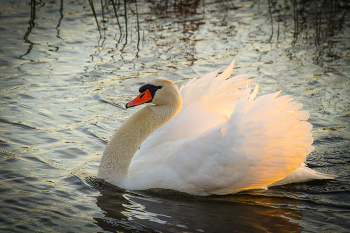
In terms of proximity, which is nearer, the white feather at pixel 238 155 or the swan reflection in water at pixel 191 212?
the swan reflection in water at pixel 191 212

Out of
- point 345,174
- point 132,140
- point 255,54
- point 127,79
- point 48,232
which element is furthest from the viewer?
Result: point 255,54

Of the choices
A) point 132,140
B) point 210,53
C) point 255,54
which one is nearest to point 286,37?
point 255,54

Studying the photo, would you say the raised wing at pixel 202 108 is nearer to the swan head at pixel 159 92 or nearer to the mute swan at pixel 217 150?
the mute swan at pixel 217 150

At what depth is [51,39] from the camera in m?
10.7

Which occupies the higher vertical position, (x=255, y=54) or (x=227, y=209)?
(x=255, y=54)

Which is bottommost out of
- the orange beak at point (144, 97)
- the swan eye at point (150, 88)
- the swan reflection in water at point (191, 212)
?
the swan reflection in water at point (191, 212)

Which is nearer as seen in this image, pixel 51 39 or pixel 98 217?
pixel 98 217

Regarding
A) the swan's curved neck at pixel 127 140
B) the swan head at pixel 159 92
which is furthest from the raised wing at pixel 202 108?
the swan head at pixel 159 92

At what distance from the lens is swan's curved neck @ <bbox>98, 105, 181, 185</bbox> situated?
511 centimetres

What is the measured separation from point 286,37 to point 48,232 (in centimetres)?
931

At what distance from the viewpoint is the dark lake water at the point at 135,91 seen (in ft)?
15.0

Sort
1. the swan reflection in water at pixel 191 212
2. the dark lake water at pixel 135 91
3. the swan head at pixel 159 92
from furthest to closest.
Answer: the swan head at pixel 159 92 < the dark lake water at pixel 135 91 < the swan reflection in water at pixel 191 212

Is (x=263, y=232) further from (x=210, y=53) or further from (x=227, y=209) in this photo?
(x=210, y=53)

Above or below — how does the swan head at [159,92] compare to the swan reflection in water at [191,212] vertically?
above
